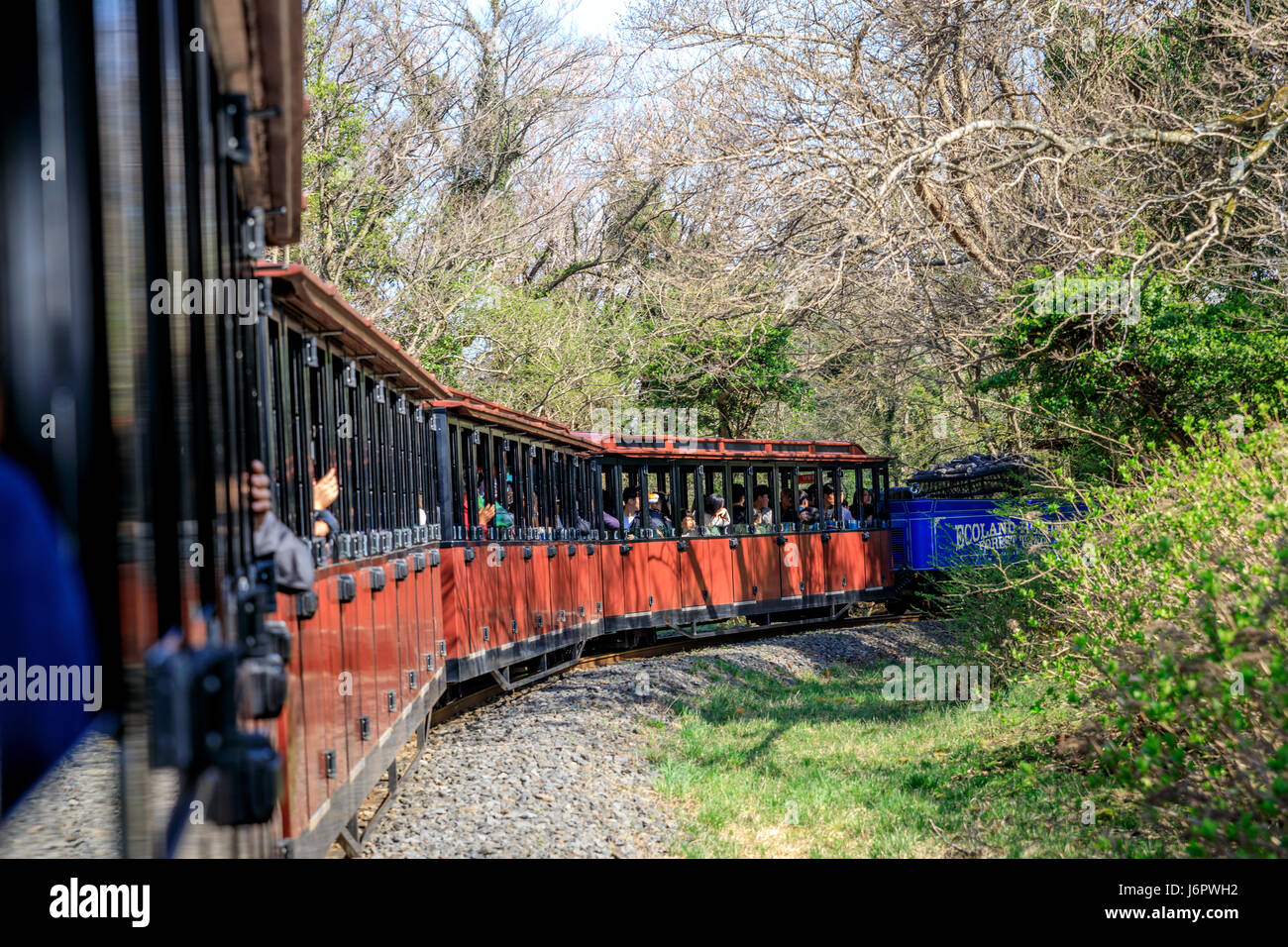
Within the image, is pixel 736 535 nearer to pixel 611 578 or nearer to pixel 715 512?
pixel 715 512

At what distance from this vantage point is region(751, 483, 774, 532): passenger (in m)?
18.1

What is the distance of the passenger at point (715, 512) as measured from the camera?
17328 mm

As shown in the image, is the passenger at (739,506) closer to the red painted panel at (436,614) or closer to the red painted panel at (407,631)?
the red painted panel at (436,614)

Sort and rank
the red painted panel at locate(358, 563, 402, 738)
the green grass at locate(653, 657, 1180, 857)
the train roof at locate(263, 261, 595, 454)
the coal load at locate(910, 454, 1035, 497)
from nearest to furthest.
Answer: the train roof at locate(263, 261, 595, 454)
the red painted panel at locate(358, 563, 402, 738)
the green grass at locate(653, 657, 1180, 857)
the coal load at locate(910, 454, 1035, 497)

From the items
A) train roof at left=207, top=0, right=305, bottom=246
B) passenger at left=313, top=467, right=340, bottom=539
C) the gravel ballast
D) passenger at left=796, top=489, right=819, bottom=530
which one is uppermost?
train roof at left=207, top=0, right=305, bottom=246

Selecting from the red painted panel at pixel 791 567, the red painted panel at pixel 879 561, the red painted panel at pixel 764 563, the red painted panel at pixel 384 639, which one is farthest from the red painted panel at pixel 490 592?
the red painted panel at pixel 879 561

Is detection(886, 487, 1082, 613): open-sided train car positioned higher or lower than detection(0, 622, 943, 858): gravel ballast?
higher

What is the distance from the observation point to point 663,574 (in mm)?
16297

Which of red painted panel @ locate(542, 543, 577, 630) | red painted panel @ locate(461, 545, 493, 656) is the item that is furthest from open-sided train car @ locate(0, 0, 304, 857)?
red painted panel @ locate(542, 543, 577, 630)

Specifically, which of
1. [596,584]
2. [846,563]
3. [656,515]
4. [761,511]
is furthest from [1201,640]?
[846,563]

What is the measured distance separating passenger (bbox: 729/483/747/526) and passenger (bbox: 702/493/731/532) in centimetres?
31

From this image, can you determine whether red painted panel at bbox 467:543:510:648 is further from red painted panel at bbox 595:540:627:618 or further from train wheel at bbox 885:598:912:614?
train wheel at bbox 885:598:912:614

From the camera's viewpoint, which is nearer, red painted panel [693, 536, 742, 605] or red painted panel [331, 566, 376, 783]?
red painted panel [331, 566, 376, 783]
